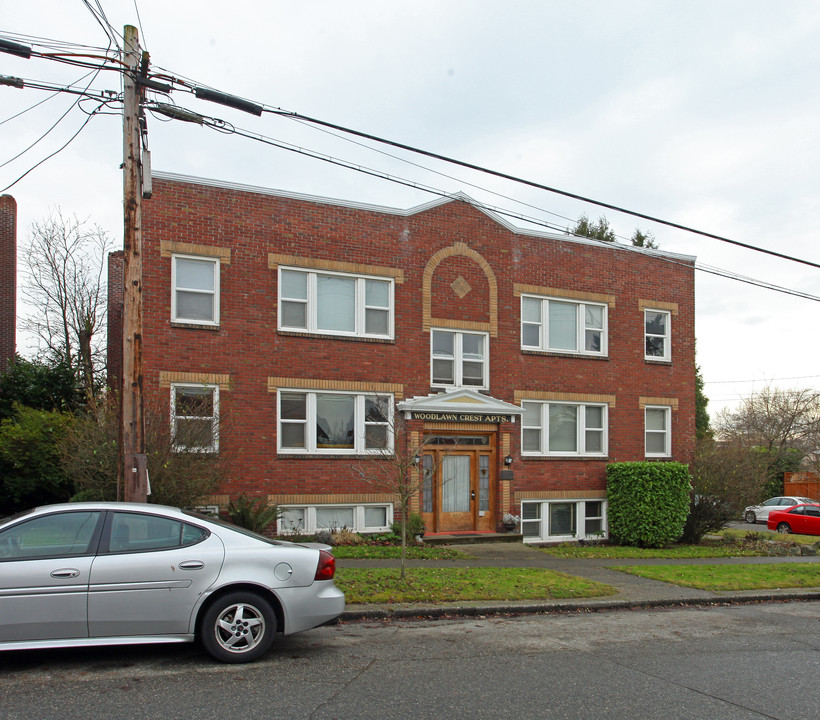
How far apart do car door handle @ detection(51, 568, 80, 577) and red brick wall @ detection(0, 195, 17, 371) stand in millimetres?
22623

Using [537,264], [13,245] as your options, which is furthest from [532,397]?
[13,245]

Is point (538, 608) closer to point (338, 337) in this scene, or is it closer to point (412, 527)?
point (412, 527)

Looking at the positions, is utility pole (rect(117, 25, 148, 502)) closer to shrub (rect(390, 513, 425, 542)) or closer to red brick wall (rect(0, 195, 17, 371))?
shrub (rect(390, 513, 425, 542))

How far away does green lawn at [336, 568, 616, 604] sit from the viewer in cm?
1048

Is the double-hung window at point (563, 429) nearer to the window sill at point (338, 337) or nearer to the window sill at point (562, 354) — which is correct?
the window sill at point (562, 354)

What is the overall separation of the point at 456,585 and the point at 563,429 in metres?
9.72

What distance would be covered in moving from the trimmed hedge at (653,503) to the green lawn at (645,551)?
355mm

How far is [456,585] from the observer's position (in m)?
11.5

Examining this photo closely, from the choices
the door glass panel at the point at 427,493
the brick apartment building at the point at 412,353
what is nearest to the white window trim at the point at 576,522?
the brick apartment building at the point at 412,353

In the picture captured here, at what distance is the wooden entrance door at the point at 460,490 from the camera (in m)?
18.5

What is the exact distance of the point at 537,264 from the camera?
20.2 metres

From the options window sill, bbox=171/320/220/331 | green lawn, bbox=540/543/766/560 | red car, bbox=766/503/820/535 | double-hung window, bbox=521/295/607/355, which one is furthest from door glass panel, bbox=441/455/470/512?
red car, bbox=766/503/820/535

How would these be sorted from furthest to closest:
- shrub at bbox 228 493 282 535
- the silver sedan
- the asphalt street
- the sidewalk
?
shrub at bbox 228 493 282 535 < the sidewalk < the silver sedan < the asphalt street

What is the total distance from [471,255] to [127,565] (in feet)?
45.1
